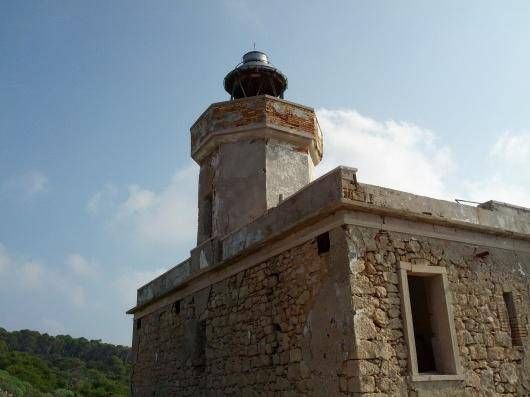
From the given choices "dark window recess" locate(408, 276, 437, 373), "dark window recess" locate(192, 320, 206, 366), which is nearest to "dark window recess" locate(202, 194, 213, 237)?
"dark window recess" locate(192, 320, 206, 366)

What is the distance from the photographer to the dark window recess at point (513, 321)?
7.64 metres

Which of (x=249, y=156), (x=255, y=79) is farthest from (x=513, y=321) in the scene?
(x=255, y=79)

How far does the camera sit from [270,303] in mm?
7711

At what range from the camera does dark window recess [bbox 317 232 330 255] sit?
266 inches

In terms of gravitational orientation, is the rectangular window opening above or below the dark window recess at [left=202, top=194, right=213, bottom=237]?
below

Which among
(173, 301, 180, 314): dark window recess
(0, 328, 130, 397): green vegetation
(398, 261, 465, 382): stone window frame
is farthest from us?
(0, 328, 130, 397): green vegetation

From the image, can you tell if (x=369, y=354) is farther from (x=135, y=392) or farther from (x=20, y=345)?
(x=20, y=345)

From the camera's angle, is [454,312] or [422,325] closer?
[454,312]

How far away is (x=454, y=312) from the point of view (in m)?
7.03

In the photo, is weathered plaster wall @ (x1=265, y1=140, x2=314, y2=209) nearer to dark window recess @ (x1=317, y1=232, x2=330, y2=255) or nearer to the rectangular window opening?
dark window recess @ (x1=317, y1=232, x2=330, y2=255)

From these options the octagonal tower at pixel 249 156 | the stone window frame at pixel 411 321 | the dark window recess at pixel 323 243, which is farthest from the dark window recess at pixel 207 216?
the stone window frame at pixel 411 321

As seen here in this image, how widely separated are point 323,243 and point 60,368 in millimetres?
45248

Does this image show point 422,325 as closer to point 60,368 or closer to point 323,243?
point 323,243

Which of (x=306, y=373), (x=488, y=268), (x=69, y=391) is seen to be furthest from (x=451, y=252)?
(x=69, y=391)
